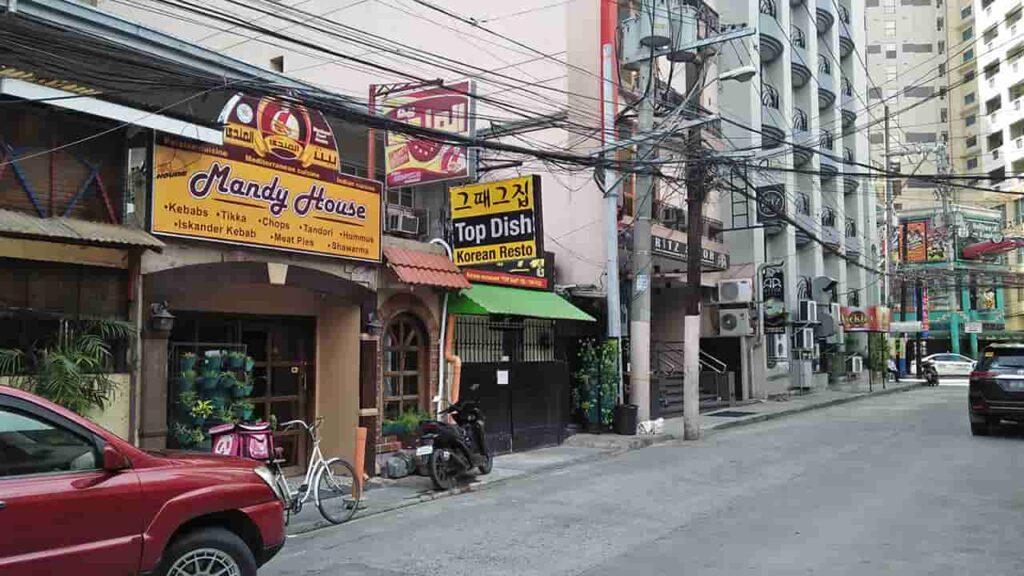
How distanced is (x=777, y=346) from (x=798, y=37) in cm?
1540

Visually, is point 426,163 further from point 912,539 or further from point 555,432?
point 912,539

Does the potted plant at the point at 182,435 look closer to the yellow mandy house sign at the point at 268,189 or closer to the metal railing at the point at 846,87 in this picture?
the yellow mandy house sign at the point at 268,189

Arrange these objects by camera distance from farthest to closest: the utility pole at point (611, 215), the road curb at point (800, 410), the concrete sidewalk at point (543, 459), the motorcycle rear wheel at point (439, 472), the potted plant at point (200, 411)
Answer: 1. the road curb at point (800, 410)
2. the utility pole at point (611, 215)
3. the motorcycle rear wheel at point (439, 472)
4. the potted plant at point (200, 411)
5. the concrete sidewalk at point (543, 459)

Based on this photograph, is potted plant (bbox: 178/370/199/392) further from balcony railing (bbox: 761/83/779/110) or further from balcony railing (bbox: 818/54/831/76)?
balcony railing (bbox: 818/54/831/76)

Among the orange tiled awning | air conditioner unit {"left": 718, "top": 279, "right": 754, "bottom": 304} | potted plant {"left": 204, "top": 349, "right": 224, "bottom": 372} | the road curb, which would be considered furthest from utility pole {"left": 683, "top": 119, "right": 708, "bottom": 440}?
potted plant {"left": 204, "top": 349, "right": 224, "bottom": 372}

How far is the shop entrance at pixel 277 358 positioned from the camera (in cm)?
1184

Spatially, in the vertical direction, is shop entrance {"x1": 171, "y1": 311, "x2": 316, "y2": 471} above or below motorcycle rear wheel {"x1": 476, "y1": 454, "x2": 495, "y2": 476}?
above

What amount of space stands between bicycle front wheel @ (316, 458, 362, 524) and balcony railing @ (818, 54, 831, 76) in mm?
36584

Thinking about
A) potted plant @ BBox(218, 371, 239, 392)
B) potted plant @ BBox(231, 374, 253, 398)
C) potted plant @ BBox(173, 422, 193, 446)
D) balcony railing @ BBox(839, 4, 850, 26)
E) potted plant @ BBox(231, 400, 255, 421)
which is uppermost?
balcony railing @ BBox(839, 4, 850, 26)

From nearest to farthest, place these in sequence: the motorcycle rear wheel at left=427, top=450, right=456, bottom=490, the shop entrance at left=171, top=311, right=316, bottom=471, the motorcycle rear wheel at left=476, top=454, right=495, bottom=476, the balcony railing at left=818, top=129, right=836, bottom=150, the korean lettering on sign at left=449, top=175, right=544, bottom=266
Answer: the motorcycle rear wheel at left=427, top=450, right=456, bottom=490 < the shop entrance at left=171, top=311, right=316, bottom=471 < the motorcycle rear wheel at left=476, top=454, right=495, bottom=476 < the korean lettering on sign at left=449, top=175, right=544, bottom=266 < the balcony railing at left=818, top=129, right=836, bottom=150

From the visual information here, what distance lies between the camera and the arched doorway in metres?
13.6

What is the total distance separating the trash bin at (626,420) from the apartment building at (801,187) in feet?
31.6

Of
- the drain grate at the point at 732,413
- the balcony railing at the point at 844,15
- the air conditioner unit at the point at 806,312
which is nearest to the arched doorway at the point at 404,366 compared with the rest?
the drain grate at the point at 732,413

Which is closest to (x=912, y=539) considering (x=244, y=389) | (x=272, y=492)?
(x=272, y=492)
